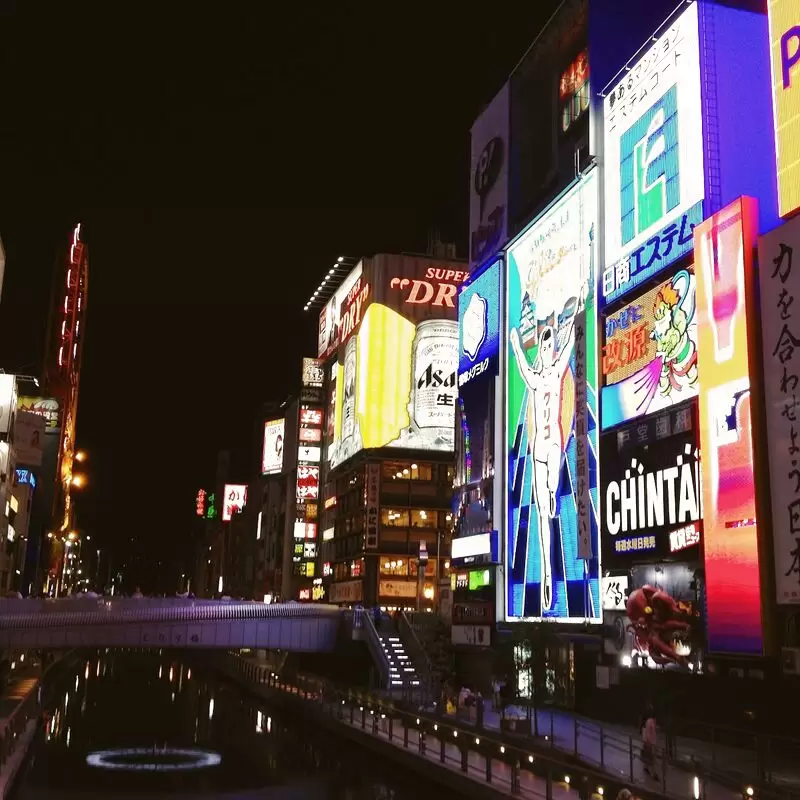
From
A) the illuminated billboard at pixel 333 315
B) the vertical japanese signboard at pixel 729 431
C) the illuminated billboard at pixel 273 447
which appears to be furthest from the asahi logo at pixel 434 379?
the vertical japanese signboard at pixel 729 431

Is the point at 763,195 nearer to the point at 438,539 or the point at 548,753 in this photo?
the point at 548,753

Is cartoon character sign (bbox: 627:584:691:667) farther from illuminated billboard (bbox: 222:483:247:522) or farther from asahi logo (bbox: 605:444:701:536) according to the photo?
illuminated billboard (bbox: 222:483:247:522)

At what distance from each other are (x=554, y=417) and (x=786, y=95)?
57.4 ft

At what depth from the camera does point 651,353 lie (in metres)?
32.9

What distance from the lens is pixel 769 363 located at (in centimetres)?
2567

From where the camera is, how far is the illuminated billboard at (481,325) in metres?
48.6

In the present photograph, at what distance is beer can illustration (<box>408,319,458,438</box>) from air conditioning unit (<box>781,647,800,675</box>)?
56.6m

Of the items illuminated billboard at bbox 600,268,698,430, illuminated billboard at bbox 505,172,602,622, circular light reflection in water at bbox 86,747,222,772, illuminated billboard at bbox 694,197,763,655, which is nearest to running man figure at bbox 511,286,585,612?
illuminated billboard at bbox 505,172,602,622

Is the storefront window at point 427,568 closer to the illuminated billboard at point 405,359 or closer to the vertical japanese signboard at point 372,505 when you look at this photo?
the vertical japanese signboard at point 372,505

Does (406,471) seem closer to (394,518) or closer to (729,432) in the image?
(394,518)

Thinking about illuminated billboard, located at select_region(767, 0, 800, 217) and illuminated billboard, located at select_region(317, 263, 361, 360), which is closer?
illuminated billboard, located at select_region(767, 0, 800, 217)

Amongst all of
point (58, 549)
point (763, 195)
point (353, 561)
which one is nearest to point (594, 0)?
point (763, 195)

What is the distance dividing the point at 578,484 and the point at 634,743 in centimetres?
1605

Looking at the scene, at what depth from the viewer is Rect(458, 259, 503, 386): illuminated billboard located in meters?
48.6
